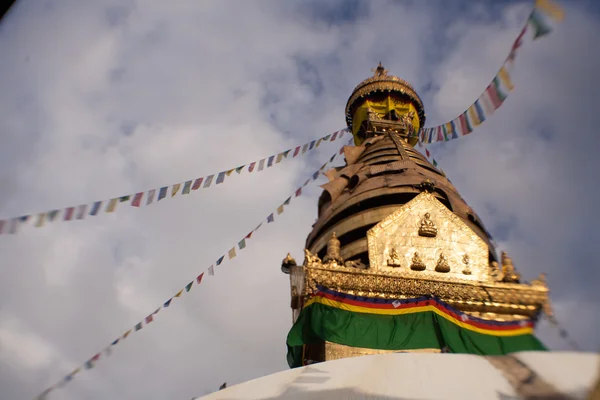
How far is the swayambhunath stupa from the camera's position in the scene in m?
2.92

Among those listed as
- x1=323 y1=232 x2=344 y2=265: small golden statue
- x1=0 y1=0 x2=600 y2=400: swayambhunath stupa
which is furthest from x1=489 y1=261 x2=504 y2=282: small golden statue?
x1=323 y1=232 x2=344 y2=265: small golden statue

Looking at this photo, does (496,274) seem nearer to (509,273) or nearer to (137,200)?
(509,273)

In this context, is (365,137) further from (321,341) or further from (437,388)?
(437,388)

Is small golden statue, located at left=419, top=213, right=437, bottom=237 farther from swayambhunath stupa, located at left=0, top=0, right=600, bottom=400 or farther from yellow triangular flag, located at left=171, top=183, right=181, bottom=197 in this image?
yellow triangular flag, located at left=171, top=183, right=181, bottom=197

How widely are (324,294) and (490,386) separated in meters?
4.14

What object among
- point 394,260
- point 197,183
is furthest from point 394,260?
point 197,183

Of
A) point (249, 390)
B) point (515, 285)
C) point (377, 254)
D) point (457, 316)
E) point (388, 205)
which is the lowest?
point (249, 390)

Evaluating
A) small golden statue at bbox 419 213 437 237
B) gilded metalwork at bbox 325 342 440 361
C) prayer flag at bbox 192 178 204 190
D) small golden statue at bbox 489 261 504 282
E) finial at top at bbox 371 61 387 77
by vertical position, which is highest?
finial at top at bbox 371 61 387 77

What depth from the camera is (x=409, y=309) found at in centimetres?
677

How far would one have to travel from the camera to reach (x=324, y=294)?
22.5 ft

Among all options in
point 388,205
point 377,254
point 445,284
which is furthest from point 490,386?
point 388,205

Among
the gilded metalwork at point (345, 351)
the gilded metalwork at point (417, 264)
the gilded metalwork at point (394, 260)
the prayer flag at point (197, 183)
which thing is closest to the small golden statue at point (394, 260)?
the gilded metalwork at point (394, 260)

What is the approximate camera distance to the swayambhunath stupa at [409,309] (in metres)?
2.92

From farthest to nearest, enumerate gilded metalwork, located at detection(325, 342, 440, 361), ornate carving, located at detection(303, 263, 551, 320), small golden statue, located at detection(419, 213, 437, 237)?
1. small golden statue, located at detection(419, 213, 437, 237)
2. ornate carving, located at detection(303, 263, 551, 320)
3. gilded metalwork, located at detection(325, 342, 440, 361)
